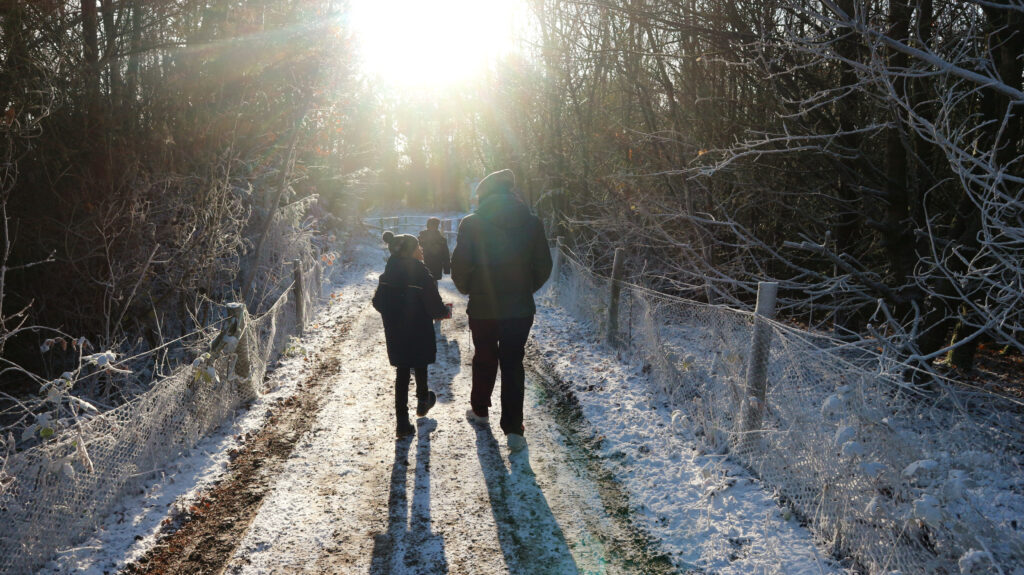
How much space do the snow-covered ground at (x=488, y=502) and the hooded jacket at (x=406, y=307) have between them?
2.65ft

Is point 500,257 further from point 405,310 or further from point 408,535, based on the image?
point 408,535

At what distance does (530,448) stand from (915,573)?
2.96m

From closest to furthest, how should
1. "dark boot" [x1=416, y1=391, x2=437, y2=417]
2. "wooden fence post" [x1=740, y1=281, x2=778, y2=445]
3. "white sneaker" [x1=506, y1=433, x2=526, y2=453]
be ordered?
"wooden fence post" [x1=740, y1=281, x2=778, y2=445], "white sneaker" [x1=506, y1=433, x2=526, y2=453], "dark boot" [x1=416, y1=391, x2=437, y2=417]

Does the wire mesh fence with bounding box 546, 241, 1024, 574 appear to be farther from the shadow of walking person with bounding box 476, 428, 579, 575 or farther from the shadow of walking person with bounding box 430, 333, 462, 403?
the shadow of walking person with bounding box 430, 333, 462, 403

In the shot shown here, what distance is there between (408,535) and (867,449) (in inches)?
112

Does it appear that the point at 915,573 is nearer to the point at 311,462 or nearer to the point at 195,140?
the point at 311,462

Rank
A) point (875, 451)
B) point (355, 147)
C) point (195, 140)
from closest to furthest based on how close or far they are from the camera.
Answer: point (875, 451)
point (195, 140)
point (355, 147)

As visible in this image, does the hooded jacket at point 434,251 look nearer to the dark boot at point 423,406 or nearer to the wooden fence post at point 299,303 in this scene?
the wooden fence post at point 299,303

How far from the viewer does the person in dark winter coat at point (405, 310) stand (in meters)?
5.54

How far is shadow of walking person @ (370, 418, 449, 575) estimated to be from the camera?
353 cm

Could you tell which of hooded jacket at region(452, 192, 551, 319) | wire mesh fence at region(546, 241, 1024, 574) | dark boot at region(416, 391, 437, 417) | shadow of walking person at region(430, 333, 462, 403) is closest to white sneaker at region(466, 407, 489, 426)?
dark boot at region(416, 391, 437, 417)

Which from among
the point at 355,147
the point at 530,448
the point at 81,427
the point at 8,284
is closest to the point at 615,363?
the point at 530,448

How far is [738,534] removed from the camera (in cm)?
384

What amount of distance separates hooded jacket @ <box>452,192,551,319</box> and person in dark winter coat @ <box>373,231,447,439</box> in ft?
1.79
